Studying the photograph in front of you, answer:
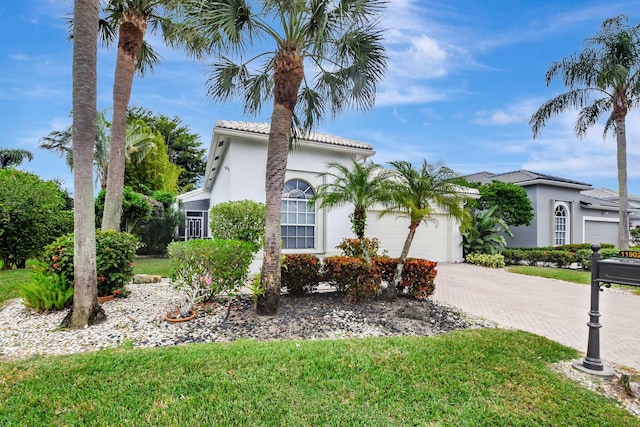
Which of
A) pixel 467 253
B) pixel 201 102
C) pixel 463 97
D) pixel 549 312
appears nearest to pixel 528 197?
pixel 467 253

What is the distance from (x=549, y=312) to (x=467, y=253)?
9.90 meters

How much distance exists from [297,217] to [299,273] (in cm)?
515

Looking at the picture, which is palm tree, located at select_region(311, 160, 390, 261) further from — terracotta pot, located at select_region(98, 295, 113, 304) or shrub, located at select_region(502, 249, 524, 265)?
shrub, located at select_region(502, 249, 524, 265)

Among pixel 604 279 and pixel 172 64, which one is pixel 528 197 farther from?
pixel 172 64

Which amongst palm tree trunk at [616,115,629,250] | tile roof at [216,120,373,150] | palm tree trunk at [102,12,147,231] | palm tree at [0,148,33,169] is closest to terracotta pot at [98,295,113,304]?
palm tree trunk at [102,12,147,231]

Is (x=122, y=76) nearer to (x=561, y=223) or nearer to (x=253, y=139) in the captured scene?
(x=253, y=139)

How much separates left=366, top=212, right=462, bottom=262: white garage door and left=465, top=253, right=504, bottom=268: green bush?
2.33ft

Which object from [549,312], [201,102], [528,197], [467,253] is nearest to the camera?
[549,312]

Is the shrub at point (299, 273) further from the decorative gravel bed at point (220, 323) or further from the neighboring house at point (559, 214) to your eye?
the neighboring house at point (559, 214)

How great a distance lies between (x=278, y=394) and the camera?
3.47 m

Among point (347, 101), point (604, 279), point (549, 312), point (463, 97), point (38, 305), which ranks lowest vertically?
point (549, 312)

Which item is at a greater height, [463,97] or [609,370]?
[463,97]

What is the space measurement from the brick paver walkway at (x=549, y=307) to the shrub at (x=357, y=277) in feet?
8.08

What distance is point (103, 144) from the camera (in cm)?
2188
